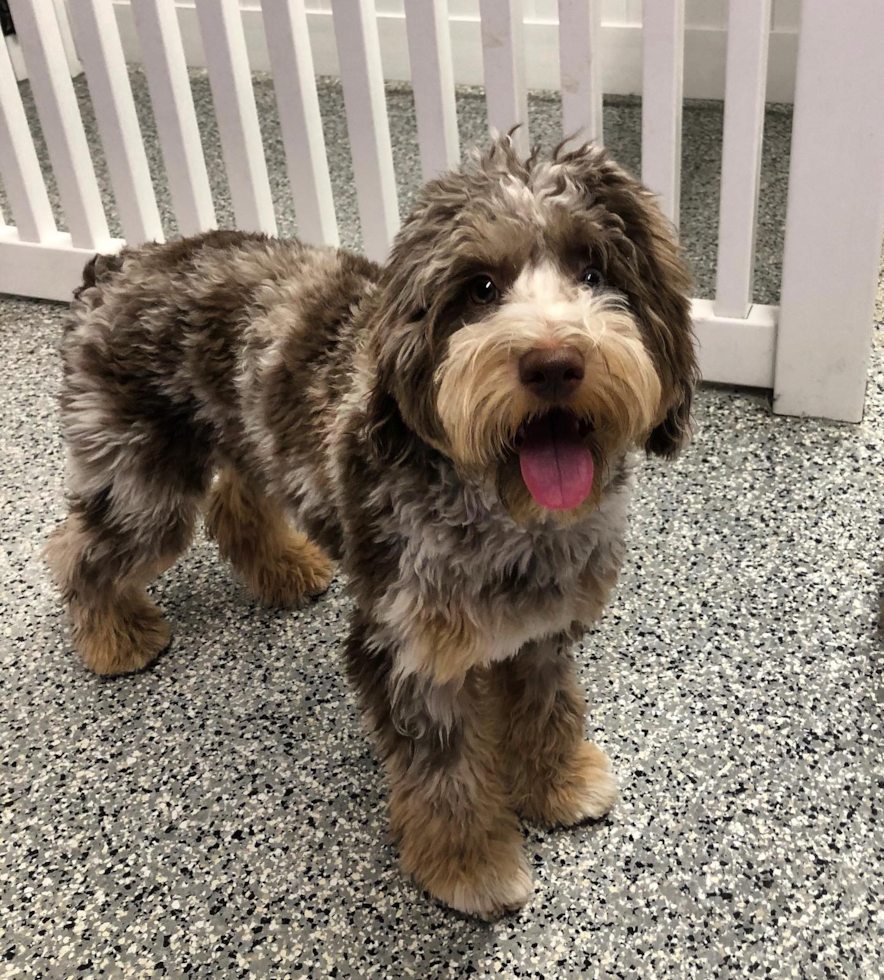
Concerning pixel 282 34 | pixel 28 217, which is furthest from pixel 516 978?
pixel 28 217

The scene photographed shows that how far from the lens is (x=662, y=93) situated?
175cm

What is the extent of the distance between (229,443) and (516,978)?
29.3 inches

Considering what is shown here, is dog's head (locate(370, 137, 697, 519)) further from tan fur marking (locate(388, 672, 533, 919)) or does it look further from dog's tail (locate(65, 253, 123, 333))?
dog's tail (locate(65, 253, 123, 333))

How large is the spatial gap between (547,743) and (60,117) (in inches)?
71.5

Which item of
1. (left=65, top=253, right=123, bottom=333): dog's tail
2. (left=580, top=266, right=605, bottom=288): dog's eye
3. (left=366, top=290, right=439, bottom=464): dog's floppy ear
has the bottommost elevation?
(left=65, top=253, right=123, bottom=333): dog's tail

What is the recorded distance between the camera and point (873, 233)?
66.3 inches

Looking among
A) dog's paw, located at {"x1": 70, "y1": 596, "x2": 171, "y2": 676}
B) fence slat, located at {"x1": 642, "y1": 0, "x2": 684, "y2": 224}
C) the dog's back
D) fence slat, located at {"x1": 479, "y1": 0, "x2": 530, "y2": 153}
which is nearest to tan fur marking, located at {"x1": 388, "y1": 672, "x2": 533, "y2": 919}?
the dog's back

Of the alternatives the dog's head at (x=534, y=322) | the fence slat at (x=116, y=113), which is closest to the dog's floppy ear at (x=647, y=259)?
the dog's head at (x=534, y=322)

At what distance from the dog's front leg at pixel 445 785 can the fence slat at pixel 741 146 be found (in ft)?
3.42

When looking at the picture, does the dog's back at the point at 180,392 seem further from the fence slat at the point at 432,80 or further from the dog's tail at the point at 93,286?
the fence slat at the point at 432,80

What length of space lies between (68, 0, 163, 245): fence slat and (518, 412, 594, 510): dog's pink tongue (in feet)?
5.45

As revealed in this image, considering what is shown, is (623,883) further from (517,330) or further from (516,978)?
(517,330)

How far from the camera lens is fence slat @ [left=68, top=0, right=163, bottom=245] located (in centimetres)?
210

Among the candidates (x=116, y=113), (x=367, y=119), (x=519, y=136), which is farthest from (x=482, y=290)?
(x=116, y=113)
